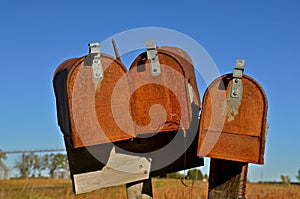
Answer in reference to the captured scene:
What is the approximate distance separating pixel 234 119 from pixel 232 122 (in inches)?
0.8

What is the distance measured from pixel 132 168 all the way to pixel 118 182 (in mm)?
127

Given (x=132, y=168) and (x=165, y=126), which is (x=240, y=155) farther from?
(x=132, y=168)

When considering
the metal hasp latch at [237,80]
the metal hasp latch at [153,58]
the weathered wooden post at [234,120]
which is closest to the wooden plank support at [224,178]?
the weathered wooden post at [234,120]

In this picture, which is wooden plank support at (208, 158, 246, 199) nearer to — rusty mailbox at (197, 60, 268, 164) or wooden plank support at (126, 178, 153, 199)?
rusty mailbox at (197, 60, 268, 164)

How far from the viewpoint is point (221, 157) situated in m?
2.53

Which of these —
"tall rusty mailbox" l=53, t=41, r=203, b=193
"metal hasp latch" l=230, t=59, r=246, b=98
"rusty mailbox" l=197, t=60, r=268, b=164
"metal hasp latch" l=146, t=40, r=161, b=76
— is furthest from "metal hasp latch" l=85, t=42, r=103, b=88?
"metal hasp latch" l=230, t=59, r=246, b=98

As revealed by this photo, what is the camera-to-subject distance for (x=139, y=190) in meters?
3.01

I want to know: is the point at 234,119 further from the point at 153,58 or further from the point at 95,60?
the point at 95,60

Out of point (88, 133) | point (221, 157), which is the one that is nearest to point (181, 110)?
point (221, 157)

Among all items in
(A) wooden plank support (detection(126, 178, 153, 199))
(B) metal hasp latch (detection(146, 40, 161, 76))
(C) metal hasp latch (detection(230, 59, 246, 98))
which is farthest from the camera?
(A) wooden plank support (detection(126, 178, 153, 199))

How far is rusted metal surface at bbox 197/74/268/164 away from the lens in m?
2.49

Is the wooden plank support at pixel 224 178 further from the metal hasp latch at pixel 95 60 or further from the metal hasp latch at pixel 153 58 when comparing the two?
the metal hasp latch at pixel 95 60

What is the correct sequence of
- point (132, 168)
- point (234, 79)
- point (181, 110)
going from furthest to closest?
1. point (132, 168)
2. point (181, 110)
3. point (234, 79)

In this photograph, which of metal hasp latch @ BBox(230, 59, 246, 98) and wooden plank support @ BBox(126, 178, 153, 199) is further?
wooden plank support @ BBox(126, 178, 153, 199)
